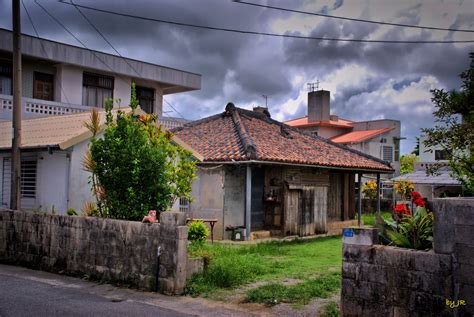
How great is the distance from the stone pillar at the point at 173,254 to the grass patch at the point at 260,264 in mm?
310

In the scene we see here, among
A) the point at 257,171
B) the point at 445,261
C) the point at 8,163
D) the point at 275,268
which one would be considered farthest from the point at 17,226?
the point at 445,261

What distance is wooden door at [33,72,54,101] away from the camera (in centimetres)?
2259

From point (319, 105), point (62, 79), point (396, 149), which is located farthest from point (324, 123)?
point (62, 79)

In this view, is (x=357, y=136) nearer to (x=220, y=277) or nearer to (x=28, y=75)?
(x=28, y=75)

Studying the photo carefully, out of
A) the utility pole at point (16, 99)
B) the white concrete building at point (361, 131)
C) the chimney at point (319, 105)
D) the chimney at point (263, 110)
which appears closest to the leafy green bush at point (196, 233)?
the utility pole at point (16, 99)

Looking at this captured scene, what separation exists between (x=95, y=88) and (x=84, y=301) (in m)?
17.5

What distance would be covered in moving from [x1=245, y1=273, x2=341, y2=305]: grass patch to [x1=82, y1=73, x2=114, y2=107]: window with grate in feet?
57.0

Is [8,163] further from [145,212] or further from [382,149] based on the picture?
[382,149]

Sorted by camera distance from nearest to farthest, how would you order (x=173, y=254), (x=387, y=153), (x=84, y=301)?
(x=84, y=301), (x=173, y=254), (x=387, y=153)

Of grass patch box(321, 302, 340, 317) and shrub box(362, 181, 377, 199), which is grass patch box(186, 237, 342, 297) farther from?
shrub box(362, 181, 377, 199)

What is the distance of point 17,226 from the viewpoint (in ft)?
41.6

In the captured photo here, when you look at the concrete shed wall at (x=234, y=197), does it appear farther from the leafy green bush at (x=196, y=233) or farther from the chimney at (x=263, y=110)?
the chimney at (x=263, y=110)

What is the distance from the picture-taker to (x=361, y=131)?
136ft

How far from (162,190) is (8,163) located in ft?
28.5
